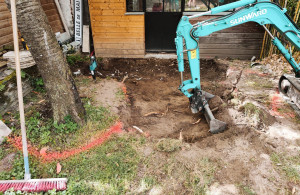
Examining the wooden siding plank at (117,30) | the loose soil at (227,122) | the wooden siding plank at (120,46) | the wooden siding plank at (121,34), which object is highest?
the wooden siding plank at (117,30)

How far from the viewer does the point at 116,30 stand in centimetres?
751

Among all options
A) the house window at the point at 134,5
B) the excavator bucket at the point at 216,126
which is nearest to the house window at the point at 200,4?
the house window at the point at 134,5

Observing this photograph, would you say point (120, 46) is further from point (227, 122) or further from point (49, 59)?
point (227, 122)

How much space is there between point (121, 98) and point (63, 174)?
7.57 feet

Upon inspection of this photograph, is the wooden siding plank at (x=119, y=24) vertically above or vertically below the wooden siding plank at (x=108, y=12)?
below

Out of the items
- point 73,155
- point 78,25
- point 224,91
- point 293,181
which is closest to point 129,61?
point 78,25

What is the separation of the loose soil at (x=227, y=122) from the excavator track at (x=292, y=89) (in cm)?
15

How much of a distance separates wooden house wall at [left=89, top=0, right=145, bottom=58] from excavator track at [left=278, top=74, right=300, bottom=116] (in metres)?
4.37

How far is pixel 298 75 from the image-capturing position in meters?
4.66

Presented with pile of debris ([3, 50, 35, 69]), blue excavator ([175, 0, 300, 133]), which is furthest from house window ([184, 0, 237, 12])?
pile of debris ([3, 50, 35, 69])

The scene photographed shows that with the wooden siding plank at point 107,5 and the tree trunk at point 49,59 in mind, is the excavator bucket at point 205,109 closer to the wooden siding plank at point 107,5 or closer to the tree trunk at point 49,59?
the tree trunk at point 49,59

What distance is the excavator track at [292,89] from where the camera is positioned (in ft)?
14.7

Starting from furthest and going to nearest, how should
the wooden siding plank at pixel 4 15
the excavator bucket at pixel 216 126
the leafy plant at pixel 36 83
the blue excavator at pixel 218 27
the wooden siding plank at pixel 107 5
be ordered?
the wooden siding plank at pixel 107 5 < the wooden siding plank at pixel 4 15 < the leafy plant at pixel 36 83 < the excavator bucket at pixel 216 126 < the blue excavator at pixel 218 27

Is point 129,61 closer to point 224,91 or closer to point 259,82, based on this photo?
point 224,91
